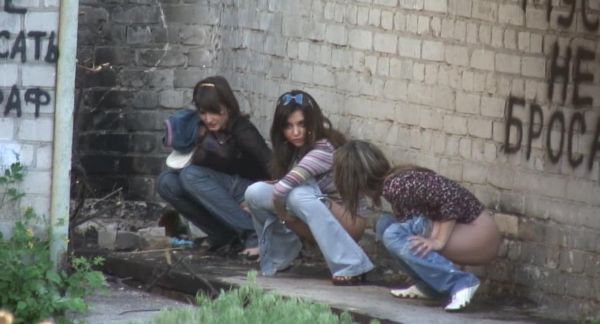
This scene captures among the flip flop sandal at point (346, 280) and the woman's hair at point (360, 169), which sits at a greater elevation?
the woman's hair at point (360, 169)

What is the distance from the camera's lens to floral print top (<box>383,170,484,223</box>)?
8.09 meters

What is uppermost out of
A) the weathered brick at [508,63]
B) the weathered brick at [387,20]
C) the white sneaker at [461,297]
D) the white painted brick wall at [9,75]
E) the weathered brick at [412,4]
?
the weathered brick at [412,4]

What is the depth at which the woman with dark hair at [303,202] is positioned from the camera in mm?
8891

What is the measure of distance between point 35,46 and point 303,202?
1.95 m

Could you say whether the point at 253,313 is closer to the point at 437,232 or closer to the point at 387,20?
the point at 437,232

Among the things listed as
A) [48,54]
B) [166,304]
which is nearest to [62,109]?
[48,54]

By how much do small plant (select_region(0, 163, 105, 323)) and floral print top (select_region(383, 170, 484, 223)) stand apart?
1.66 meters

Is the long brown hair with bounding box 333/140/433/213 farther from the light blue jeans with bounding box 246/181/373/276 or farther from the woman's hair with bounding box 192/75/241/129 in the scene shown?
the woman's hair with bounding box 192/75/241/129

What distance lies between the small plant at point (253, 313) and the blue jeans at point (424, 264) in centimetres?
232

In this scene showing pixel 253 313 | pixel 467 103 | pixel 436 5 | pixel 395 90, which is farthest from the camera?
pixel 395 90

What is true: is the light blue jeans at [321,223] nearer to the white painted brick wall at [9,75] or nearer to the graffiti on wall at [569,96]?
the graffiti on wall at [569,96]

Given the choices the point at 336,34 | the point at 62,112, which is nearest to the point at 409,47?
the point at 336,34

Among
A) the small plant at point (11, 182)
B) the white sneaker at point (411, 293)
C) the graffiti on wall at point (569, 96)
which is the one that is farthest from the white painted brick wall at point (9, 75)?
the graffiti on wall at point (569, 96)

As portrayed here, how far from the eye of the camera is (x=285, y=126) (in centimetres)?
915
